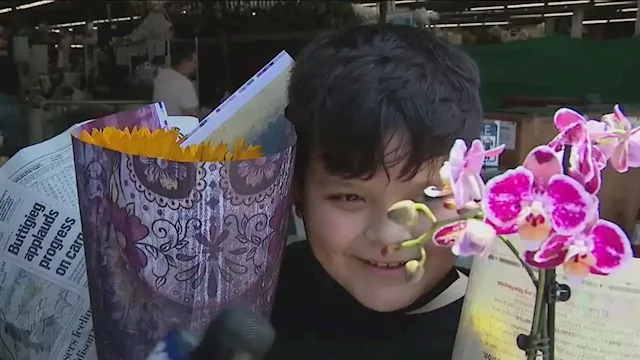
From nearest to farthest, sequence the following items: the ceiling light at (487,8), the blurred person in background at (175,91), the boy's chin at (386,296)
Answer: the boy's chin at (386,296), the blurred person in background at (175,91), the ceiling light at (487,8)

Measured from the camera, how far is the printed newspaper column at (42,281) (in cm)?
79

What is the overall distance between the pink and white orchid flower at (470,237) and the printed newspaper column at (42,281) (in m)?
0.45

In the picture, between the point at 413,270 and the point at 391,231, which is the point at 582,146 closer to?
the point at 413,270

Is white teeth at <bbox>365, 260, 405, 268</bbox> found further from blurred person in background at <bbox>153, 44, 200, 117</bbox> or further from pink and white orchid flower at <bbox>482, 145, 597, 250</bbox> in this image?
blurred person in background at <bbox>153, 44, 200, 117</bbox>

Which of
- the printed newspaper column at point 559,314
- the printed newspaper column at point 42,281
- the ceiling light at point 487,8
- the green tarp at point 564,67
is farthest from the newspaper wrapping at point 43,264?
the ceiling light at point 487,8

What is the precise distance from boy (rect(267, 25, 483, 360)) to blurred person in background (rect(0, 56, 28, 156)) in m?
2.72

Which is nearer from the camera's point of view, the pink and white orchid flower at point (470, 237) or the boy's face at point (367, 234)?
the pink and white orchid flower at point (470, 237)

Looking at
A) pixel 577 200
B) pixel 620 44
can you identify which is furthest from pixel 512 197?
pixel 620 44

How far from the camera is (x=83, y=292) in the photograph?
31.3 inches

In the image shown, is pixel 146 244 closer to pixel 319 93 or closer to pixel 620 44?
pixel 319 93

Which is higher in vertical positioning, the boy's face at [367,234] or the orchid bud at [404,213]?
the orchid bud at [404,213]

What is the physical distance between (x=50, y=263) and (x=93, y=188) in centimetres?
19

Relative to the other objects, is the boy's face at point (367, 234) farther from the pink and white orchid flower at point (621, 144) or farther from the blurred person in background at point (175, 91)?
the blurred person in background at point (175, 91)

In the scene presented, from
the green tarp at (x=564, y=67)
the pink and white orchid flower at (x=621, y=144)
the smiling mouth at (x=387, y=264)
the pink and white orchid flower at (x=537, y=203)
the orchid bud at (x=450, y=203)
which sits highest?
the pink and white orchid flower at (x=621, y=144)
